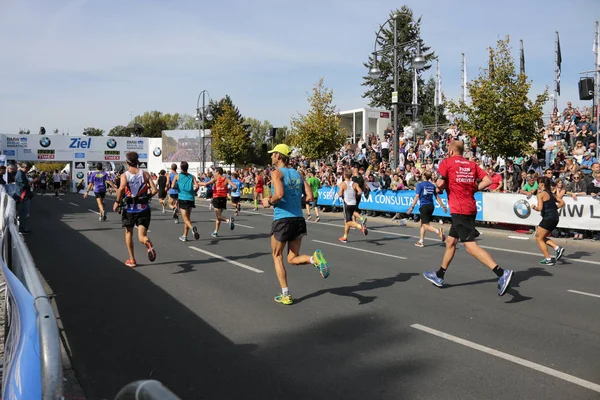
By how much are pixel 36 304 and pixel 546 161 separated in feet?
69.6

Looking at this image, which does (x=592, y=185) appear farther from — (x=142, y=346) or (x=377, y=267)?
(x=142, y=346)

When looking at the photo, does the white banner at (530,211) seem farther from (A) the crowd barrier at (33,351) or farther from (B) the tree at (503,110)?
(A) the crowd barrier at (33,351)

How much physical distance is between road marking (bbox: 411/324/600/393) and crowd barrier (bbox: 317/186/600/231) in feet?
30.0

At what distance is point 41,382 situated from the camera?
2211 millimetres

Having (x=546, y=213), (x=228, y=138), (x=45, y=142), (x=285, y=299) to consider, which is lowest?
(x=285, y=299)

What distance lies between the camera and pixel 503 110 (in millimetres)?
18234

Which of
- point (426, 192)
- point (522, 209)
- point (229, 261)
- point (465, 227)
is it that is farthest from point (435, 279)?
point (522, 209)

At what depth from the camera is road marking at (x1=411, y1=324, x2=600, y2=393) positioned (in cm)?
412

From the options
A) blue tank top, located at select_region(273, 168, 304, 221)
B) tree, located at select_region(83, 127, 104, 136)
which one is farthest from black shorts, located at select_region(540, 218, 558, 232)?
tree, located at select_region(83, 127, 104, 136)

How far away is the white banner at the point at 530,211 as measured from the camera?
13258mm

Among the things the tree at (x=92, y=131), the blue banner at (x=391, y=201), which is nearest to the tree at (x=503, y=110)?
the blue banner at (x=391, y=201)

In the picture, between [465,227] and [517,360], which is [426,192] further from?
[517,360]

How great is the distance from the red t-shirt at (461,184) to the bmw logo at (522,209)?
8.67 meters

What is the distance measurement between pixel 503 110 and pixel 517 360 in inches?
602
